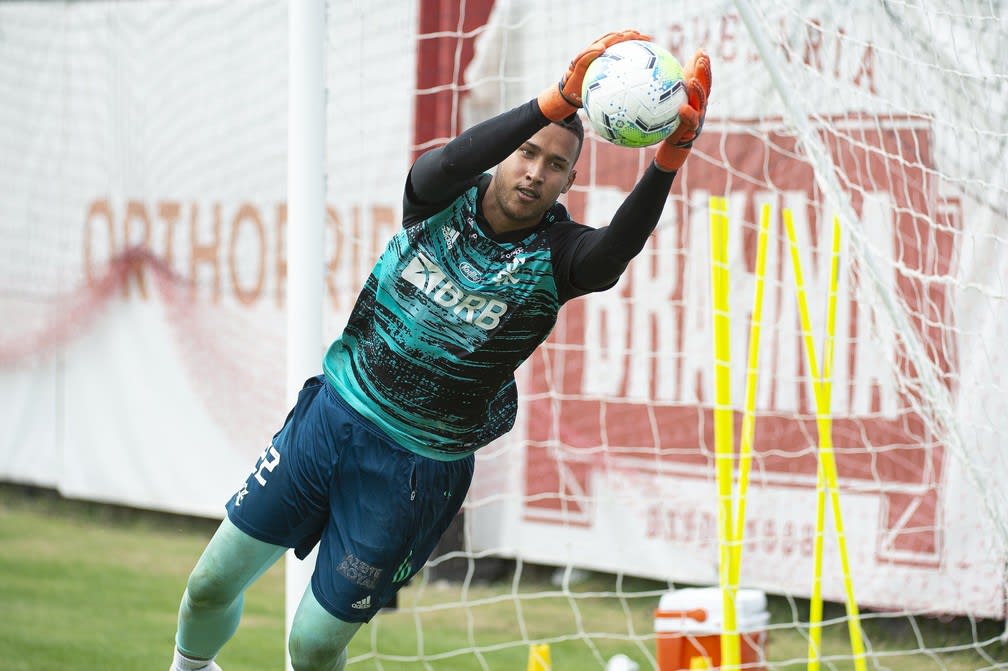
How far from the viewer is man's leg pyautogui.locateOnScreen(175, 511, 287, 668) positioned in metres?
3.48

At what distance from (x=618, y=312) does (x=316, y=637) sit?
345cm

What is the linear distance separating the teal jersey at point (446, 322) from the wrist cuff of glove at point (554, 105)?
Result: 1.52 ft

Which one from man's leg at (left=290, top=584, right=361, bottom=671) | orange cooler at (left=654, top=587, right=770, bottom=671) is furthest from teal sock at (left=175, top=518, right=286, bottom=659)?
orange cooler at (left=654, top=587, right=770, bottom=671)

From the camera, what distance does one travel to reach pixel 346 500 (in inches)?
137

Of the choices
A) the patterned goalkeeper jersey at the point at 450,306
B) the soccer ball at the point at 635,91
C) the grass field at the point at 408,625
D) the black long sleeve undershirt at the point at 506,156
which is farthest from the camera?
the grass field at the point at 408,625

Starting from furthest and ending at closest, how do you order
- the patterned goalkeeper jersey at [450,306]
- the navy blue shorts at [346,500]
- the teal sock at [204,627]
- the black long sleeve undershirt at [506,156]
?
1. the teal sock at [204,627]
2. the navy blue shorts at [346,500]
3. the patterned goalkeeper jersey at [450,306]
4. the black long sleeve undershirt at [506,156]

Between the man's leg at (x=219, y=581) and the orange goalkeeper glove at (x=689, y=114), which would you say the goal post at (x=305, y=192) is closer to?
the man's leg at (x=219, y=581)

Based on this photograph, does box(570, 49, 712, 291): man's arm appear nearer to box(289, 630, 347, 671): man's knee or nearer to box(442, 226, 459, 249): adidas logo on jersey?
box(442, 226, 459, 249): adidas logo on jersey

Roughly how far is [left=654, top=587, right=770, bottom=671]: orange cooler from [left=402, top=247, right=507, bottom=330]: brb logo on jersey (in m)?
1.76

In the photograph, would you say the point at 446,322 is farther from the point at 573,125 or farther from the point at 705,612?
the point at 705,612

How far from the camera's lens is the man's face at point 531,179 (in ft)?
10.4

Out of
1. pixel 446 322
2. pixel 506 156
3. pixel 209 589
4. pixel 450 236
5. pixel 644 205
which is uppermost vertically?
pixel 506 156

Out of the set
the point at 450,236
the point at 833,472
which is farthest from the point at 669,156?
the point at 833,472

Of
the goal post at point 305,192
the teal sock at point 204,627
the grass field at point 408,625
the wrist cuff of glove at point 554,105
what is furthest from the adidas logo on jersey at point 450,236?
the grass field at point 408,625
